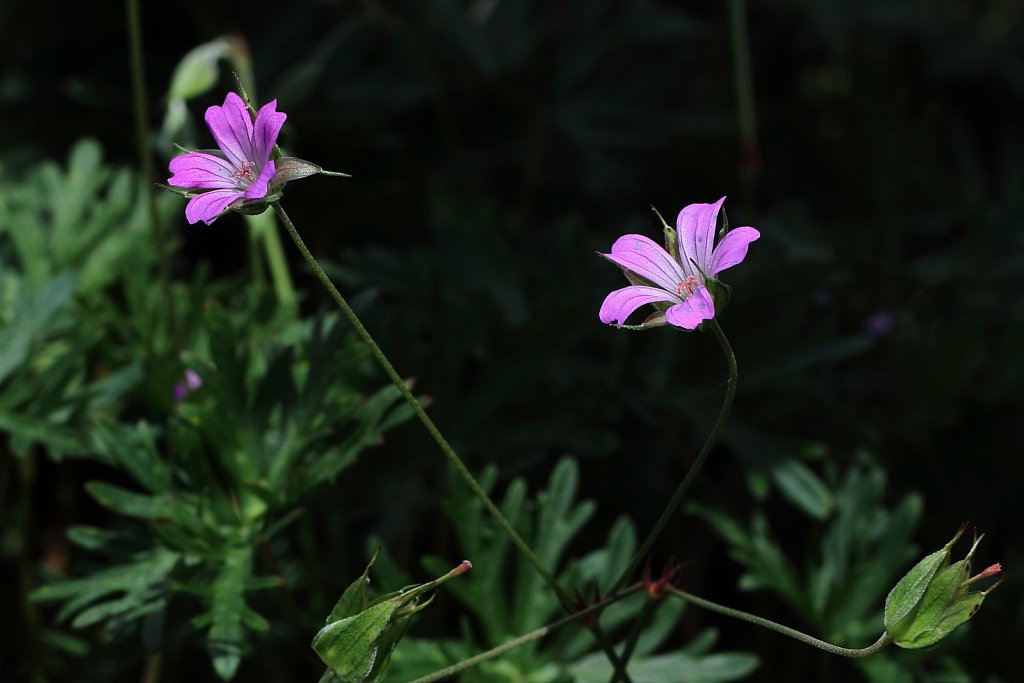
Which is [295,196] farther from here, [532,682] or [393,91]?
[532,682]

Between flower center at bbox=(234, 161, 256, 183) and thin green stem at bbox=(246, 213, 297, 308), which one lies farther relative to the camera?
thin green stem at bbox=(246, 213, 297, 308)

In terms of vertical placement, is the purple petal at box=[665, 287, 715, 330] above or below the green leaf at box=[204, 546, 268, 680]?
above

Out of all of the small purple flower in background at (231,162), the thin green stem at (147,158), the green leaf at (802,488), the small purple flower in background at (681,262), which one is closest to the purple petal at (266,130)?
the small purple flower in background at (231,162)

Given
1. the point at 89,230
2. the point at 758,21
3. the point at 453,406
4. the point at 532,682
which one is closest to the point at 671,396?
the point at 453,406

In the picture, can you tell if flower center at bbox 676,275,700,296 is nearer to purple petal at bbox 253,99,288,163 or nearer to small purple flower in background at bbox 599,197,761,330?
small purple flower in background at bbox 599,197,761,330

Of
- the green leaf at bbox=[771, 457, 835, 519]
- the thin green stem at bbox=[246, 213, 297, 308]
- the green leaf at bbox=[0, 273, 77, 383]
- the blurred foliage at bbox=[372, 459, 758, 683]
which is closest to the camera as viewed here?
the blurred foliage at bbox=[372, 459, 758, 683]

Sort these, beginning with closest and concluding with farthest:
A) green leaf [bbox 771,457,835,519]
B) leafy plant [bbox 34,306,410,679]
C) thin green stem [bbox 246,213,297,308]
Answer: leafy plant [bbox 34,306,410,679] < green leaf [bbox 771,457,835,519] < thin green stem [bbox 246,213,297,308]

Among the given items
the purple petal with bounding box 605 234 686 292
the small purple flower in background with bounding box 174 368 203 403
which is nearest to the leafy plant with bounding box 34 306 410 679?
the small purple flower in background with bounding box 174 368 203 403
